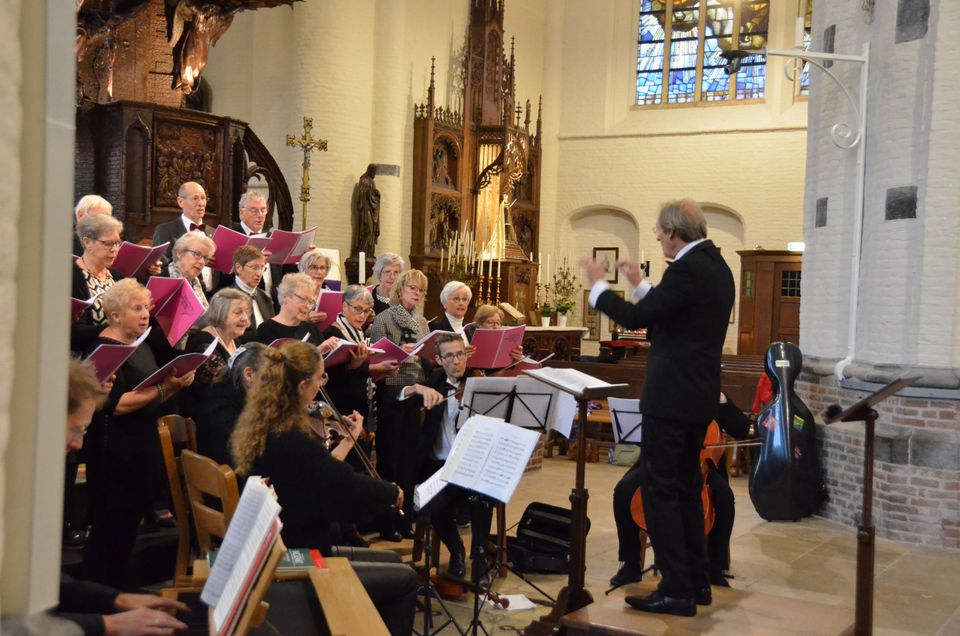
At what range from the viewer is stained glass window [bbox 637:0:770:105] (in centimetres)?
1691

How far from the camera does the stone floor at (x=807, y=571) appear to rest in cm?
498

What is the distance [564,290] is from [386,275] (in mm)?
10986

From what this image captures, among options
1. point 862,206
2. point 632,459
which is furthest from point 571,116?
point 862,206

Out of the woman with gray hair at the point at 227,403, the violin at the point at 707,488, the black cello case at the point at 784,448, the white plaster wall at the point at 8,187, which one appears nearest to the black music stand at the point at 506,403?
the violin at the point at 707,488

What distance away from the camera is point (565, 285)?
58.0 feet

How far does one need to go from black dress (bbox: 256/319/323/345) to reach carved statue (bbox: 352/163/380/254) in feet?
28.4

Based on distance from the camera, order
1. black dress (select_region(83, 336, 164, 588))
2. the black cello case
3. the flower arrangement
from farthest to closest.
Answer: the flower arrangement < the black cello case < black dress (select_region(83, 336, 164, 588))

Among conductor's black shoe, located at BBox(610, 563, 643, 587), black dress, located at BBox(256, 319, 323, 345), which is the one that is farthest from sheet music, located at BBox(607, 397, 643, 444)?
black dress, located at BBox(256, 319, 323, 345)

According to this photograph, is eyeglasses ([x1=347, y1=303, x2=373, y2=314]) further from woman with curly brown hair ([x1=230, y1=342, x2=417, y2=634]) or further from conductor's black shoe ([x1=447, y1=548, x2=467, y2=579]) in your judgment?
woman with curly brown hair ([x1=230, y1=342, x2=417, y2=634])

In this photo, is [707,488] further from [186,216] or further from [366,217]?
[366,217]

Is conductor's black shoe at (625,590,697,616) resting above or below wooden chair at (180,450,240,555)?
below

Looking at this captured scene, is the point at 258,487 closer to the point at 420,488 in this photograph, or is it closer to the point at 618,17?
the point at 420,488

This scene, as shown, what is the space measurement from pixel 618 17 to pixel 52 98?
57.2ft

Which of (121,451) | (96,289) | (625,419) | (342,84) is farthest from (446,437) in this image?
(342,84)
